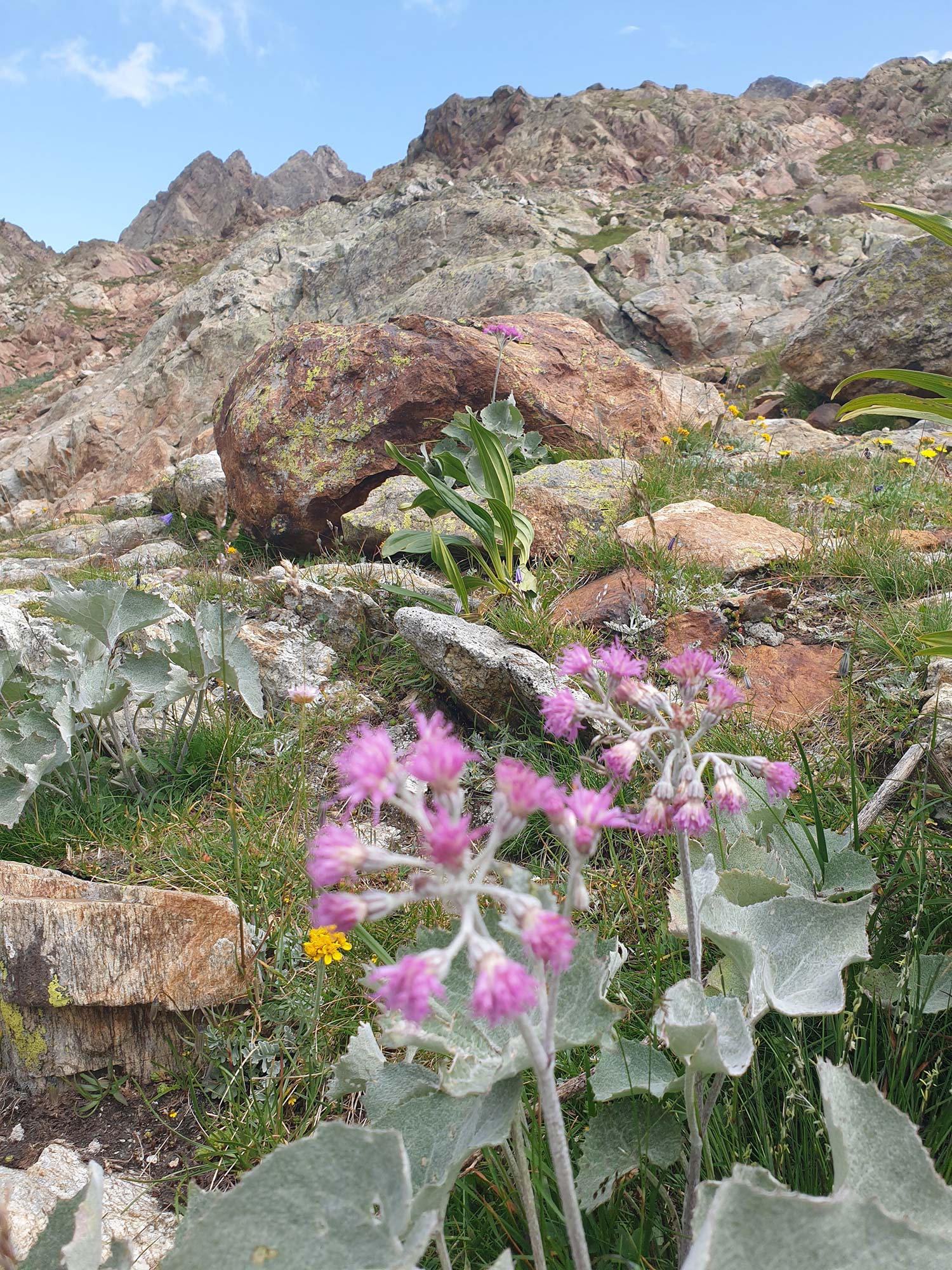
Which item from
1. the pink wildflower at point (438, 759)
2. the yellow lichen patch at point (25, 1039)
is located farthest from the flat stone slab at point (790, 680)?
the yellow lichen patch at point (25, 1039)

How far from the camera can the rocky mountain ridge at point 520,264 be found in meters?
18.7

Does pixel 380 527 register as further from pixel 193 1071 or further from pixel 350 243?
pixel 350 243

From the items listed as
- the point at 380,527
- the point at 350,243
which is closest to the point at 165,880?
the point at 380,527

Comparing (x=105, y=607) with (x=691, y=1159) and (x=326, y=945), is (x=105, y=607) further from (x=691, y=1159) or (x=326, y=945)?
(x=691, y=1159)

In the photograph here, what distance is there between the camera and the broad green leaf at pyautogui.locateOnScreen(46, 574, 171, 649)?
2555mm

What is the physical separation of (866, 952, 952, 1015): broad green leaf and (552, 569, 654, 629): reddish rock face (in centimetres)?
201

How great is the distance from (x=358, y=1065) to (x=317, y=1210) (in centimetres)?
52

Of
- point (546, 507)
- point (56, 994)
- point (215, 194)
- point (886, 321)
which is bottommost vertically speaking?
point (56, 994)

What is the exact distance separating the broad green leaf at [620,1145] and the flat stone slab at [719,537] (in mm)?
2672

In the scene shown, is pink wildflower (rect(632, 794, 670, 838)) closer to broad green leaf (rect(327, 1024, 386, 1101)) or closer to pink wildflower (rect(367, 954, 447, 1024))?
pink wildflower (rect(367, 954, 447, 1024))

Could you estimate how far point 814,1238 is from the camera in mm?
684

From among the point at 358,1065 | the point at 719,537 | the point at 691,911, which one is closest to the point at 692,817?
the point at 691,911

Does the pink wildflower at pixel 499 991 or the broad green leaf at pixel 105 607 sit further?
the broad green leaf at pixel 105 607

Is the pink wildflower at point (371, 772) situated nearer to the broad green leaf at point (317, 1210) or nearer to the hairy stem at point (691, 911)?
the broad green leaf at point (317, 1210)
